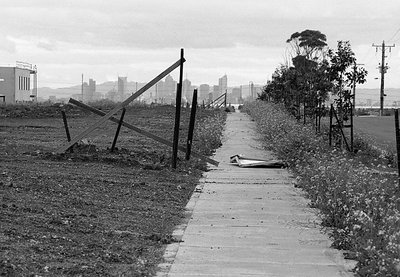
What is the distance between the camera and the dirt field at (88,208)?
705cm

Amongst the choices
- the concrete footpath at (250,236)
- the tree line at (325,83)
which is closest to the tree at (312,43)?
the tree line at (325,83)

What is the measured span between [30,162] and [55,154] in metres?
1.42

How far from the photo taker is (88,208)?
10.1m

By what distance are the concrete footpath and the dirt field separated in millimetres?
288

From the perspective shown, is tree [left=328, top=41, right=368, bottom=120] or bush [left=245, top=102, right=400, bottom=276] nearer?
bush [left=245, top=102, right=400, bottom=276]

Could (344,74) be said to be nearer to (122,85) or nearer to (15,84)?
(15,84)

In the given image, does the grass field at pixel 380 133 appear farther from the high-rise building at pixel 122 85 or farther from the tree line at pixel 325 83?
the high-rise building at pixel 122 85

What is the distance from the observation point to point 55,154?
55.4 feet

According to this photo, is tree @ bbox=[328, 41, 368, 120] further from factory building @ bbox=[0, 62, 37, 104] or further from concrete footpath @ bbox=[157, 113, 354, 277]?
factory building @ bbox=[0, 62, 37, 104]

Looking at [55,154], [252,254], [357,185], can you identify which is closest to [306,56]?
[55,154]

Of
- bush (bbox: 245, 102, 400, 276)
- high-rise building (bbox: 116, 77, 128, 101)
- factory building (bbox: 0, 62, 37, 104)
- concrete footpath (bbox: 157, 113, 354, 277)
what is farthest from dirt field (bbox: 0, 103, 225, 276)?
high-rise building (bbox: 116, 77, 128, 101)

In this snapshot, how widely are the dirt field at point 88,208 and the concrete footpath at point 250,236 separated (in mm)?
288

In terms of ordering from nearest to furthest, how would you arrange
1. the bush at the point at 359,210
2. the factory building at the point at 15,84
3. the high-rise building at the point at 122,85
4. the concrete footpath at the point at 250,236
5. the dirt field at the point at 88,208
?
1. the bush at the point at 359,210
2. the dirt field at the point at 88,208
3. the concrete footpath at the point at 250,236
4. the factory building at the point at 15,84
5. the high-rise building at the point at 122,85

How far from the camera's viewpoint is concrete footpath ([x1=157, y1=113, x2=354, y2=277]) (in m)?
7.27
